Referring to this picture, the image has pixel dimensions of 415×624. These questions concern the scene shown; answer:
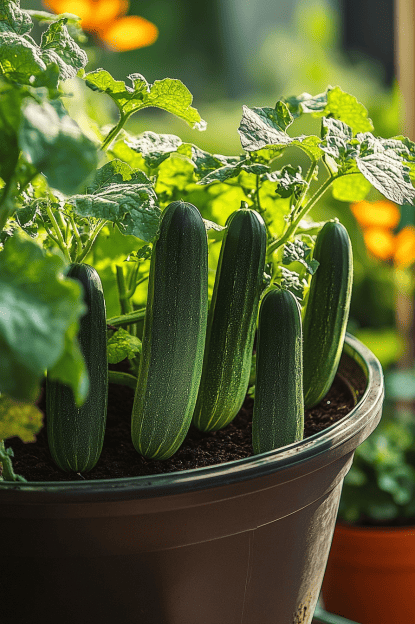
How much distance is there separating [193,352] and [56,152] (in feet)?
1.02

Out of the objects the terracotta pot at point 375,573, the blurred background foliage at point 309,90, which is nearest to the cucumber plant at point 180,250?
the blurred background foliage at point 309,90

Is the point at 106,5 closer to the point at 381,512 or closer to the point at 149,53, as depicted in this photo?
the point at 381,512

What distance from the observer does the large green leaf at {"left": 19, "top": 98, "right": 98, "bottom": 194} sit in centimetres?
46

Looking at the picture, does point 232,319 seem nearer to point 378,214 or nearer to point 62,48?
point 62,48

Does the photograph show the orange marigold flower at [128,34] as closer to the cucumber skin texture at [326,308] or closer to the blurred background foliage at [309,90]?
the blurred background foliage at [309,90]

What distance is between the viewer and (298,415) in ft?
2.48

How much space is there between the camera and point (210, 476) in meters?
0.61

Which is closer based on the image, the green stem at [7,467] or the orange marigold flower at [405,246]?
the green stem at [7,467]

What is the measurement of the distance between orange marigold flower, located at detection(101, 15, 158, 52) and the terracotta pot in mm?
1539

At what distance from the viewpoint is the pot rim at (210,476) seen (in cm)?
59

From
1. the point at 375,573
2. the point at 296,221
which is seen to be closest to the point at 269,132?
the point at 296,221

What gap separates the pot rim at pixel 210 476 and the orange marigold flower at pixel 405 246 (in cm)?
135

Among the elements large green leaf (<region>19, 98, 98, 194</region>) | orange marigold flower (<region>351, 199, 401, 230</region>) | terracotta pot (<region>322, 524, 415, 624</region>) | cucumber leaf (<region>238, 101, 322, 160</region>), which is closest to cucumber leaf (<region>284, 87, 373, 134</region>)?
cucumber leaf (<region>238, 101, 322, 160</region>)

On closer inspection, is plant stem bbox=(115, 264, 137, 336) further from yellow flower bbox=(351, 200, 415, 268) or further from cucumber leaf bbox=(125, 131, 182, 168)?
yellow flower bbox=(351, 200, 415, 268)
